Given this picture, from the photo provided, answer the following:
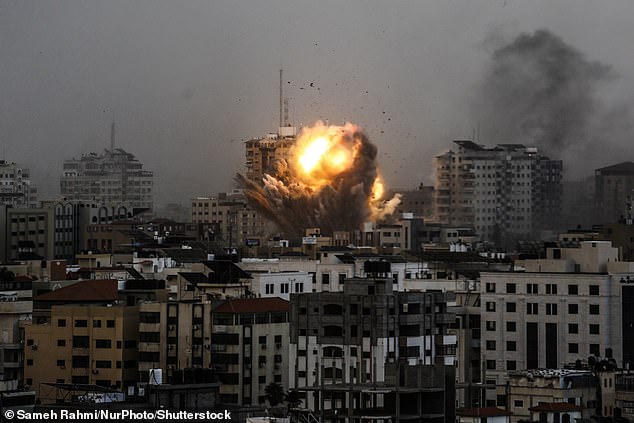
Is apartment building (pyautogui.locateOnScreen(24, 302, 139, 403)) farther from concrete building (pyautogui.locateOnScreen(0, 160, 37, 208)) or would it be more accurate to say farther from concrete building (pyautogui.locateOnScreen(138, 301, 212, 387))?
concrete building (pyautogui.locateOnScreen(0, 160, 37, 208))

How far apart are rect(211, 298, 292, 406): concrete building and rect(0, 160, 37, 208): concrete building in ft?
362

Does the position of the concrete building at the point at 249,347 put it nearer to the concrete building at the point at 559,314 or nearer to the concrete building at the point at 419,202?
the concrete building at the point at 559,314

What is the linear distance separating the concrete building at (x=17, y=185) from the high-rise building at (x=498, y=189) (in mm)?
27413

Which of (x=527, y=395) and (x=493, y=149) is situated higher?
(x=493, y=149)

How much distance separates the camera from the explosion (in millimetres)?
144750

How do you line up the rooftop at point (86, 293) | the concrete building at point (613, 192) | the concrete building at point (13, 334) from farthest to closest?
1. the concrete building at point (613, 192)
2. the rooftop at point (86, 293)
3. the concrete building at point (13, 334)

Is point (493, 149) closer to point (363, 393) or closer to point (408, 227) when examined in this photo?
point (408, 227)

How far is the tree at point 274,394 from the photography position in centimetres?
6156

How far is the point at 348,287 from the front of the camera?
206 ft

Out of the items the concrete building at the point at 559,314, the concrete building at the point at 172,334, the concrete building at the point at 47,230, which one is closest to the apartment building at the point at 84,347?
the concrete building at the point at 172,334

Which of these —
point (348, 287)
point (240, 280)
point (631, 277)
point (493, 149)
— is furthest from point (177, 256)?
→ point (493, 149)

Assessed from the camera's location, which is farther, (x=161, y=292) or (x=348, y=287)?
(x=161, y=292)

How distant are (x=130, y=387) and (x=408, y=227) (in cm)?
8008

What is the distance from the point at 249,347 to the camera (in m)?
69.2
